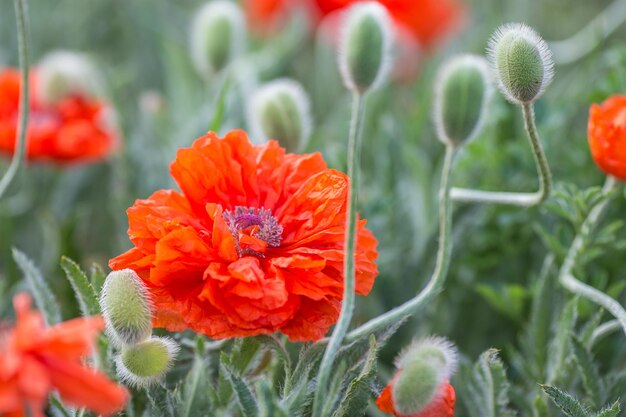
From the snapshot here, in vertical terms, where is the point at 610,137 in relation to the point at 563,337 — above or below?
above

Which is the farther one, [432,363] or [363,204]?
[363,204]

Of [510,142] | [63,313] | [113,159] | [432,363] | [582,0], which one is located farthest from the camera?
[582,0]

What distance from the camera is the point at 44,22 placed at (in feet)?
6.01

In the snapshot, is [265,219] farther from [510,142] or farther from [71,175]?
[71,175]

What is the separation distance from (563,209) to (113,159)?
29.0 inches

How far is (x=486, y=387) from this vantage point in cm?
80

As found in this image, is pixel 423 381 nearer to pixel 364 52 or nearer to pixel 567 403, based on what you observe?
pixel 567 403

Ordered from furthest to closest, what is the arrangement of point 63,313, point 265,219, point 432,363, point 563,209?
1. point 63,313
2. point 563,209
3. point 265,219
4. point 432,363

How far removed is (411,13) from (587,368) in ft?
3.52

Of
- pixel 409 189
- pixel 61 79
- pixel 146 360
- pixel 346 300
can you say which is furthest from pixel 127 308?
pixel 61 79

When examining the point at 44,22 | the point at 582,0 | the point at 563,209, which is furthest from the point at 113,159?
the point at 582,0

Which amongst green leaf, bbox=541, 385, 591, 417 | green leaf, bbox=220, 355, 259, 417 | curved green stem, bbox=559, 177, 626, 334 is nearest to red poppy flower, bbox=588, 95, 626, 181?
curved green stem, bbox=559, 177, 626, 334

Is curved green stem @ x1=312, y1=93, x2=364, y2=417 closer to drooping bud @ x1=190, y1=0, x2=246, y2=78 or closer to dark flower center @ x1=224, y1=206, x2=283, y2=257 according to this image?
dark flower center @ x1=224, y1=206, x2=283, y2=257

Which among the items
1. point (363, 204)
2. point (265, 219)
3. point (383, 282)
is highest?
point (265, 219)
